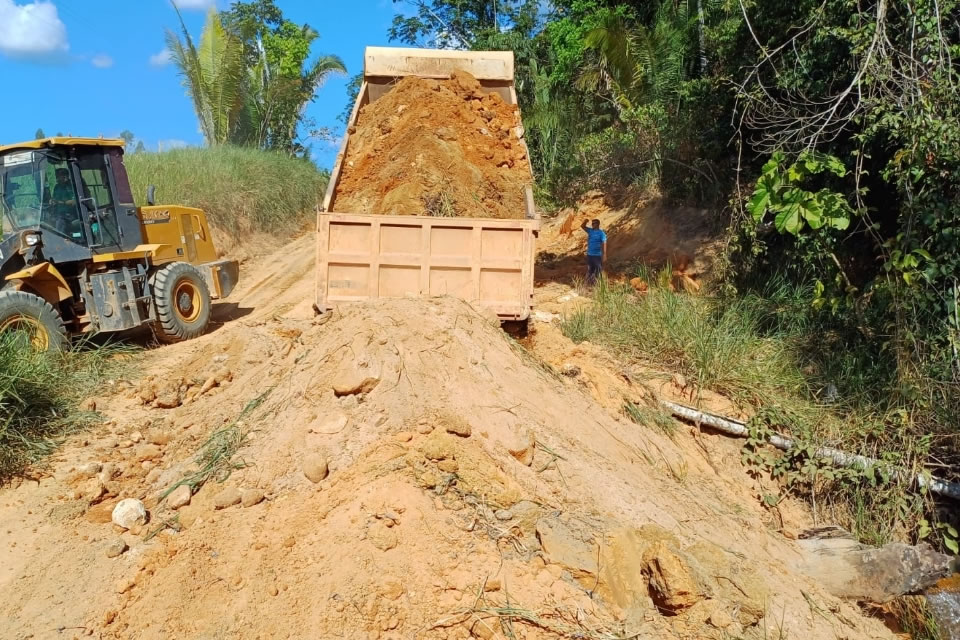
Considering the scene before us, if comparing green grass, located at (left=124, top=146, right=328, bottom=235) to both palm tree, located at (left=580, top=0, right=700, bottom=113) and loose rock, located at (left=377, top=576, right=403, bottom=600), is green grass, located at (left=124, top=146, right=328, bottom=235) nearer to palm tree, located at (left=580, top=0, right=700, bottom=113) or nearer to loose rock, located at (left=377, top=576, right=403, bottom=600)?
palm tree, located at (left=580, top=0, right=700, bottom=113)

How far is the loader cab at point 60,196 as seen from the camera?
7711mm

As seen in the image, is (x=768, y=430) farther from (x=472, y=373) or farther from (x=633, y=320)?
(x=472, y=373)

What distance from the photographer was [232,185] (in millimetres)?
16141

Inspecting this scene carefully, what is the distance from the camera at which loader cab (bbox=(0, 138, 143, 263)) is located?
771 centimetres

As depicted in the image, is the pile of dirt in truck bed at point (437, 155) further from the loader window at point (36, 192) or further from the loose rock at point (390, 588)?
the loose rock at point (390, 588)

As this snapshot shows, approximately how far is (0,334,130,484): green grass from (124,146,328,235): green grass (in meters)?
8.47

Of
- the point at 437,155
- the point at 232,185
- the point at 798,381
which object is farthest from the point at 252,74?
the point at 798,381

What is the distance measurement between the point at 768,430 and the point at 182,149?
16637 millimetres

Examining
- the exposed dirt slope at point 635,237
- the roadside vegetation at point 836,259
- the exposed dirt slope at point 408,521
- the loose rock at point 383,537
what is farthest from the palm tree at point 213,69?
the loose rock at point 383,537

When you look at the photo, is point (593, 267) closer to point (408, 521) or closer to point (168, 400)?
point (168, 400)

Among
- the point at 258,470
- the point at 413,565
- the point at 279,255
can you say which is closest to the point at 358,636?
the point at 413,565

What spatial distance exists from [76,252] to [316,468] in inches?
215

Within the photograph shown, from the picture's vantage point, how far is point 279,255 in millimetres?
15430

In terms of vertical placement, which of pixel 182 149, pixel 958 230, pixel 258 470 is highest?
pixel 182 149
